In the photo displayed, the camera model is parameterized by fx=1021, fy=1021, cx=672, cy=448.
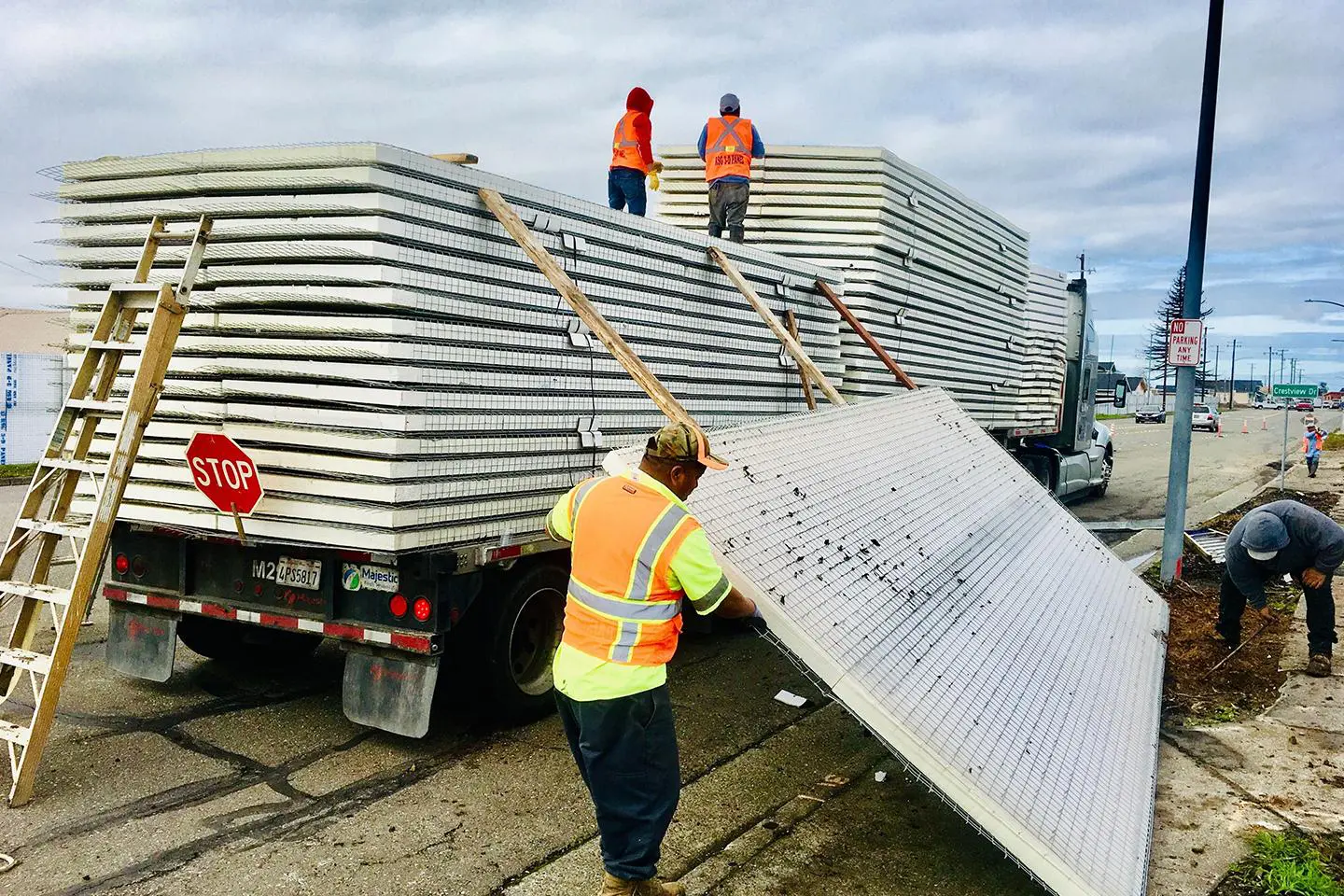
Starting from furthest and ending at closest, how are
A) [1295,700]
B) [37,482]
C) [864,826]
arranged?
1. [1295,700]
2. [37,482]
3. [864,826]

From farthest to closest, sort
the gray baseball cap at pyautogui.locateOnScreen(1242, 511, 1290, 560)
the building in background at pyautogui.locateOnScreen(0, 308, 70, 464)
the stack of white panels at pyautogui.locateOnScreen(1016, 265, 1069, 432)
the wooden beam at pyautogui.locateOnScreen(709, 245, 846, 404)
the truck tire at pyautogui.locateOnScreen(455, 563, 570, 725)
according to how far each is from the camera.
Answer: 1. the building in background at pyautogui.locateOnScreen(0, 308, 70, 464)
2. the stack of white panels at pyautogui.locateOnScreen(1016, 265, 1069, 432)
3. the wooden beam at pyautogui.locateOnScreen(709, 245, 846, 404)
4. the gray baseball cap at pyautogui.locateOnScreen(1242, 511, 1290, 560)
5. the truck tire at pyautogui.locateOnScreen(455, 563, 570, 725)

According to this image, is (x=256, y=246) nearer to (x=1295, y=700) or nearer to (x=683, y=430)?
(x=683, y=430)

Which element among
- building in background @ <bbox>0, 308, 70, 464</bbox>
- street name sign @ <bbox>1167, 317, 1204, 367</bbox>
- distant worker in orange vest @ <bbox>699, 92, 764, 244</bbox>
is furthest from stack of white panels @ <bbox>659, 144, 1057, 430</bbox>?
building in background @ <bbox>0, 308, 70, 464</bbox>

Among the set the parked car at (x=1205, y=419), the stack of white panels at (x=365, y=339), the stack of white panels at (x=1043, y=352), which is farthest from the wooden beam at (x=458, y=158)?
the parked car at (x=1205, y=419)

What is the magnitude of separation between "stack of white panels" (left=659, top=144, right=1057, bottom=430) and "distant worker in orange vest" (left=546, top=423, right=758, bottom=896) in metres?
6.09

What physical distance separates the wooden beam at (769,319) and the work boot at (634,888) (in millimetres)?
3784

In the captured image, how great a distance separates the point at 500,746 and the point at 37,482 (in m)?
2.64

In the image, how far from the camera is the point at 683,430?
355 centimetres

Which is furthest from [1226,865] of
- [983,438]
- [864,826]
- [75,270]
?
[75,270]

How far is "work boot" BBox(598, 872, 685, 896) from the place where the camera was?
3439mm

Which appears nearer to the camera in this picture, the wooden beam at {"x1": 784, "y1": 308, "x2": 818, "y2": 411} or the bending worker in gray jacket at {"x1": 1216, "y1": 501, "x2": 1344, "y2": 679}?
the bending worker in gray jacket at {"x1": 1216, "y1": 501, "x2": 1344, "y2": 679}

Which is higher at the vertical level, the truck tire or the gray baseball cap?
the gray baseball cap

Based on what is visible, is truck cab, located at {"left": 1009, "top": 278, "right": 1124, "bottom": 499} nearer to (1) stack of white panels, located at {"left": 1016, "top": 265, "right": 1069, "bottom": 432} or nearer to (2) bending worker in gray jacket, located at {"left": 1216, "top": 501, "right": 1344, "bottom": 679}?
(1) stack of white panels, located at {"left": 1016, "top": 265, "right": 1069, "bottom": 432}

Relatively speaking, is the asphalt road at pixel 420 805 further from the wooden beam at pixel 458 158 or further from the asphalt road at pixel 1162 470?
the asphalt road at pixel 1162 470
